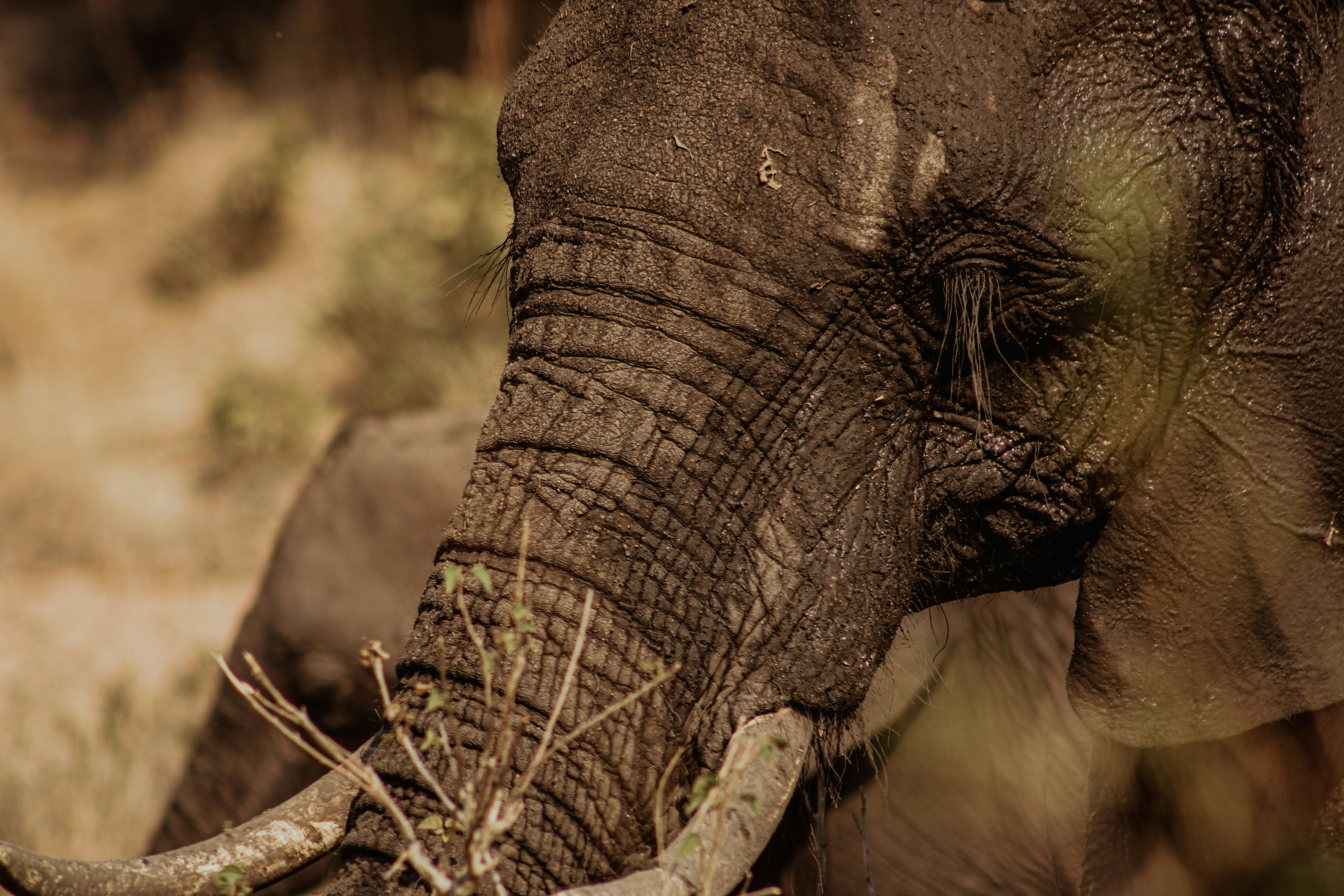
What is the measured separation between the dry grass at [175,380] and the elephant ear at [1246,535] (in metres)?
1.65

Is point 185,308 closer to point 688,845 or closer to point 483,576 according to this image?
point 483,576

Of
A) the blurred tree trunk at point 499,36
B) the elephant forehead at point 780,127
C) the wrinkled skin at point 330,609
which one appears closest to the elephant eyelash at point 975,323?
the elephant forehead at point 780,127

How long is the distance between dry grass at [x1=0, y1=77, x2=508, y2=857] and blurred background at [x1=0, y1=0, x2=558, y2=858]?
0.02 metres

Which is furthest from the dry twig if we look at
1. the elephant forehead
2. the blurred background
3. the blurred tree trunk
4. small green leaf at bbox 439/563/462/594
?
the blurred tree trunk

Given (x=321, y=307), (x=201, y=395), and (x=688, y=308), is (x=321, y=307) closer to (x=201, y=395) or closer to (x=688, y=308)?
(x=201, y=395)

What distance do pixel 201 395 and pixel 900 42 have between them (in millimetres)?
7873

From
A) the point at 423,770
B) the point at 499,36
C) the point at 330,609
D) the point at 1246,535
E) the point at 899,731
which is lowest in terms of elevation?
the point at 423,770

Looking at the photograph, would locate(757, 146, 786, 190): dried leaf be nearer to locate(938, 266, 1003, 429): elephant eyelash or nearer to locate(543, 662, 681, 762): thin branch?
locate(938, 266, 1003, 429): elephant eyelash

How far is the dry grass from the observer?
471cm

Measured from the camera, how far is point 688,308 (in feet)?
6.23

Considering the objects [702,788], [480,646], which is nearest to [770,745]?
[702,788]

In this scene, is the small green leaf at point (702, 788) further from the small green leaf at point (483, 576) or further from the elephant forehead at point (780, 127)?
the elephant forehead at point (780, 127)

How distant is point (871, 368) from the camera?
199 centimetres

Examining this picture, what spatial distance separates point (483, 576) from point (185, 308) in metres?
9.19
